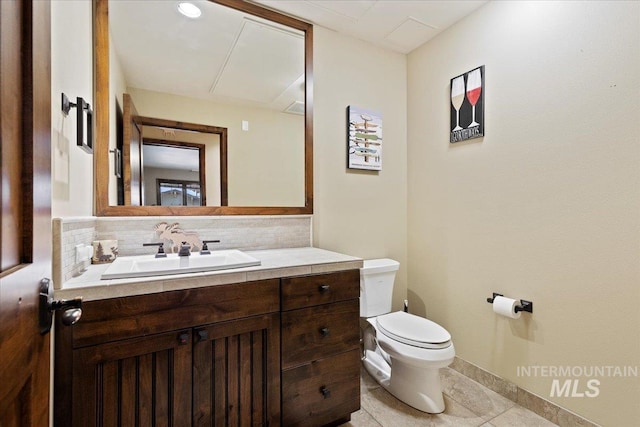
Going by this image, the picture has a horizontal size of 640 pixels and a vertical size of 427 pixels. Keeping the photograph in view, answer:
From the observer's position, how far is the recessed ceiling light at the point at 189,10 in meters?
1.64

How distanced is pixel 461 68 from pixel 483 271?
4.47 ft

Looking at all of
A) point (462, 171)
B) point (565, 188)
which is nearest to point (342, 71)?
point (462, 171)

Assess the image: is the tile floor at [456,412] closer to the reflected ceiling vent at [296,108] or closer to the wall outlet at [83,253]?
the wall outlet at [83,253]

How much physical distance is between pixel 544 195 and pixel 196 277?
69.5 inches

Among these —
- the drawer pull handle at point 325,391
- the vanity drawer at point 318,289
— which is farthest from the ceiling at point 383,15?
the drawer pull handle at point 325,391

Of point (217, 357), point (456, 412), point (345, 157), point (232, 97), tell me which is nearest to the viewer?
point (217, 357)

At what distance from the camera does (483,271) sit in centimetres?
188

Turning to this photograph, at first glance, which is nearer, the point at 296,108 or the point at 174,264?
the point at 174,264

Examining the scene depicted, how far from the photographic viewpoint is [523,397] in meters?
1.66

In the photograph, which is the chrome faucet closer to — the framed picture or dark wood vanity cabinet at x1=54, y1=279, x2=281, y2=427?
dark wood vanity cabinet at x1=54, y1=279, x2=281, y2=427

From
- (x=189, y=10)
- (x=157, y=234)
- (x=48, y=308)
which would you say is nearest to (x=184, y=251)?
(x=157, y=234)

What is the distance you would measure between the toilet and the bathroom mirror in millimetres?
702

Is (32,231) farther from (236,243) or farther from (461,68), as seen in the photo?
(461,68)

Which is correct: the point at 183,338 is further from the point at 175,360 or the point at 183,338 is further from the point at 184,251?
the point at 184,251
